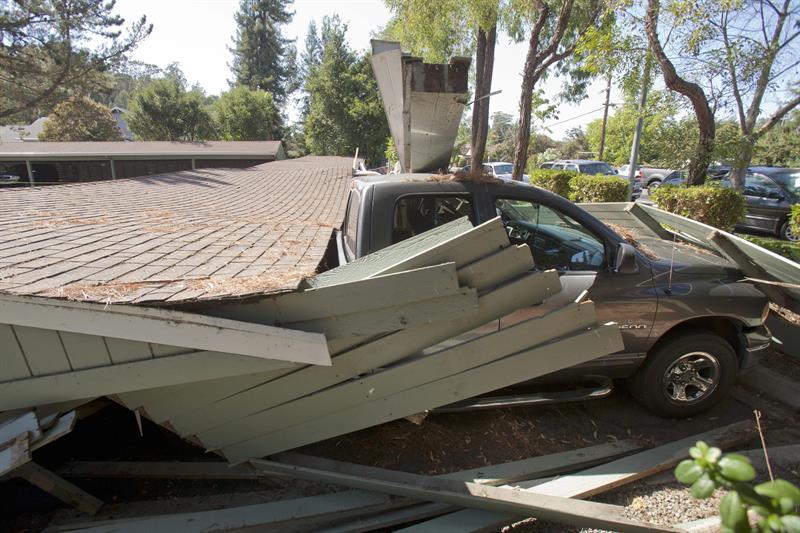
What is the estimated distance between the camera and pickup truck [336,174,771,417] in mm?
2934

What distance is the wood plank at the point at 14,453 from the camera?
1.86 metres

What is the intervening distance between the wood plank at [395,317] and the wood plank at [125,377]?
301 millimetres

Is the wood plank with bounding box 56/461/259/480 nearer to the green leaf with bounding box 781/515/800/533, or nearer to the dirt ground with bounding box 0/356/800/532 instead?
the dirt ground with bounding box 0/356/800/532

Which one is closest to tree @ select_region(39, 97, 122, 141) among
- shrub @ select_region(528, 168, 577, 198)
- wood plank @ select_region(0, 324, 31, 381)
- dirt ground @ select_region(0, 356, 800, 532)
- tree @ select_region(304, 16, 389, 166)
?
tree @ select_region(304, 16, 389, 166)

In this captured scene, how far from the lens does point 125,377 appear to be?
6.20 ft

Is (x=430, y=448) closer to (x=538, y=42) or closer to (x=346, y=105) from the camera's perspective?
(x=538, y=42)

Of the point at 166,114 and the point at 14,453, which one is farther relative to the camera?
the point at 166,114

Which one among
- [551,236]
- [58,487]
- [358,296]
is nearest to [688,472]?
[358,296]

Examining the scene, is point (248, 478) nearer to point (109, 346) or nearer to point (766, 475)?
point (109, 346)

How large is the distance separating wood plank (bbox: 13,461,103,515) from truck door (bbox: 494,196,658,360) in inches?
110

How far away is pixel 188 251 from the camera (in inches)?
88.7

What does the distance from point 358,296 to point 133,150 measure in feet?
71.7

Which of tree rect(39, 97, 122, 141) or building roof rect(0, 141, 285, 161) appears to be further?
tree rect(39, 97, 122, 141)

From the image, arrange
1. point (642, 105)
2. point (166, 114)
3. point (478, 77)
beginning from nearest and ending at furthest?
1. point (642, 105)
2. point (478, 77)
3. point (166, 114)
